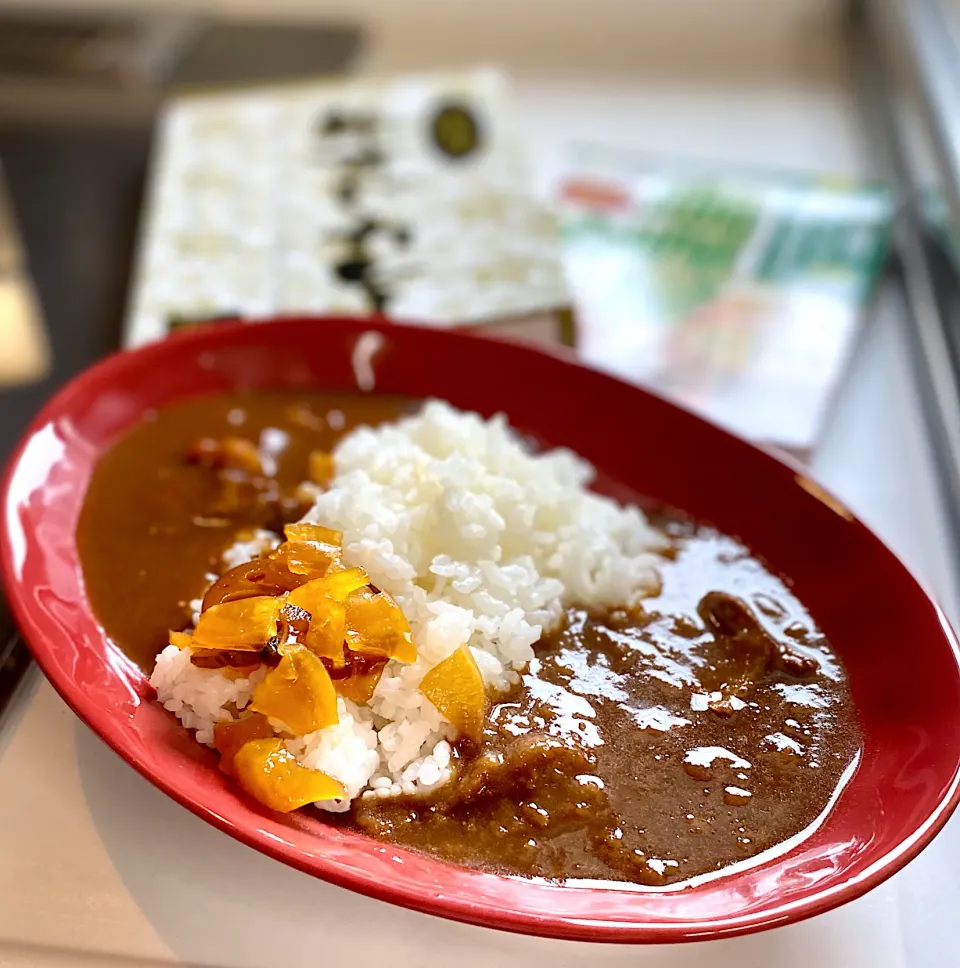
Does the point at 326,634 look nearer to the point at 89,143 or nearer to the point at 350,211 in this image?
the point at 350,211

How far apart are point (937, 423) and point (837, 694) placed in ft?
2.42

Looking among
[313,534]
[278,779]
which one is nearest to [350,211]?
[313,534]

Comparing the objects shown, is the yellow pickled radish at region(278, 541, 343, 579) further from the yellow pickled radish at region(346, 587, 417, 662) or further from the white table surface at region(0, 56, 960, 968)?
the white table surface at region(0, 56, 960, 968)

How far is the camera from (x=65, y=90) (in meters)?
2.37

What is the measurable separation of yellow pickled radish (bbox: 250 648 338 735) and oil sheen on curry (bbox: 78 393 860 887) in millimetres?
41

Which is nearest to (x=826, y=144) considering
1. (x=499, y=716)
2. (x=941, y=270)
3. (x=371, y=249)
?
(x=941, y=270)

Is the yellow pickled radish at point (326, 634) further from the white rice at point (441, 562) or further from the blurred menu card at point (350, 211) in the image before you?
the blurred menu card at point (350, 211)

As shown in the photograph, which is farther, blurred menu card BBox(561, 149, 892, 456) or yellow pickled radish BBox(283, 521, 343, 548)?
blurred menu card BBox(561, 149, 892, 456)

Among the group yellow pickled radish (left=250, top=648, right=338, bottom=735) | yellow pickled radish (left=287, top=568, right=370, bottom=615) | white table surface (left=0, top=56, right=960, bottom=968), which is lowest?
white table surface (left=0, top=56, right=960, bottom=968)

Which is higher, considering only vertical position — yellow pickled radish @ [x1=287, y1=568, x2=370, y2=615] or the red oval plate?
yellow pickled radish @ [x1=287, y1=568, x2=370, y2=615]

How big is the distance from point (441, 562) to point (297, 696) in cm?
25

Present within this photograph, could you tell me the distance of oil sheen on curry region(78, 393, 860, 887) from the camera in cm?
93

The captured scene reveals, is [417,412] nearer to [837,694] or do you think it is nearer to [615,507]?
[615,507]

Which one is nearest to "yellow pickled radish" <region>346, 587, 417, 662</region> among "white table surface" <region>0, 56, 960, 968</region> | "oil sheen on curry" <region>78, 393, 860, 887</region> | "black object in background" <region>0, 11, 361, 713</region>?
"oil sheen on curry" <region>78, 393, 860, 887</region>
